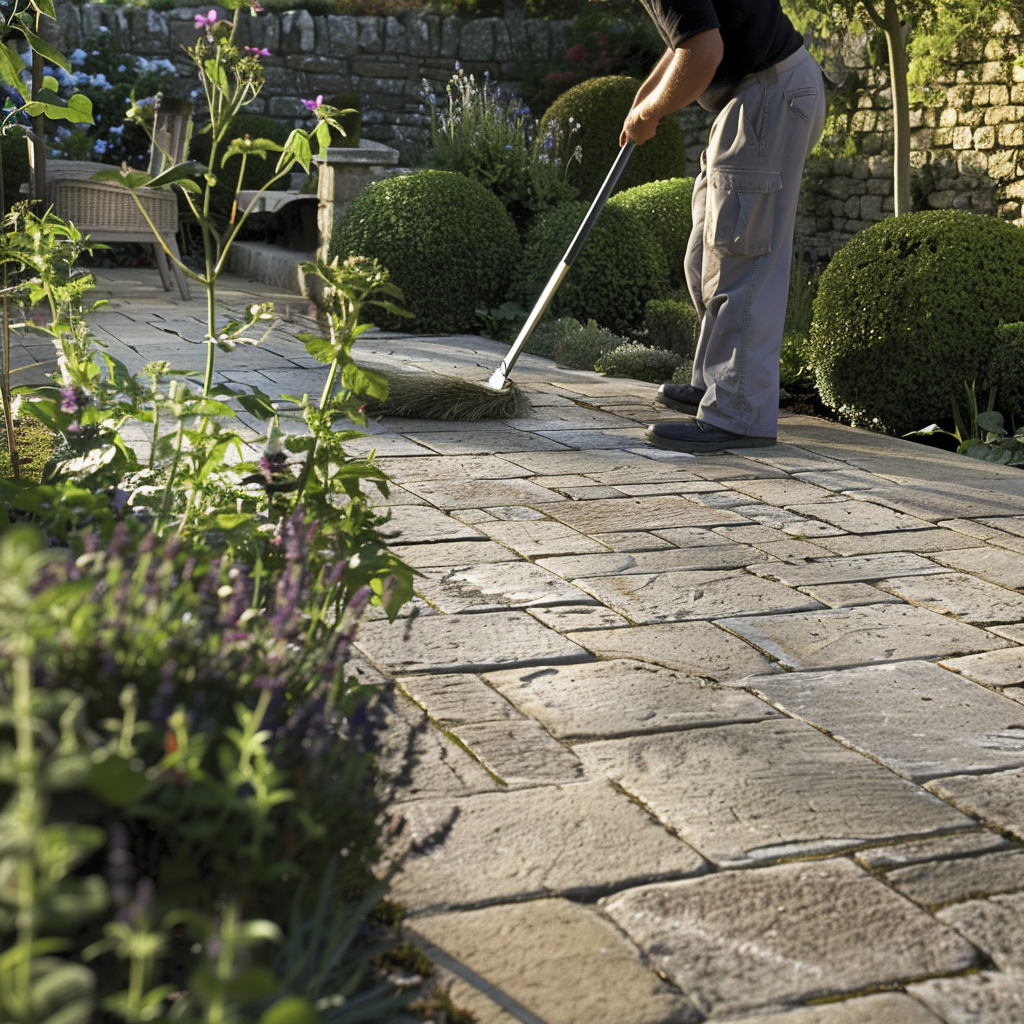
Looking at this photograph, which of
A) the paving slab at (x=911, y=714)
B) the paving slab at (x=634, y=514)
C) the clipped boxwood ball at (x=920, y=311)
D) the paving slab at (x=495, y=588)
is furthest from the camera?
the clipped boxwood ball at (x=920, y=311)

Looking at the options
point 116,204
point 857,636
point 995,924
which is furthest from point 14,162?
point 995,924

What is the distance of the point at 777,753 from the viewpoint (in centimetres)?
205

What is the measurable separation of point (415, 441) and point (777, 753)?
8.32ft

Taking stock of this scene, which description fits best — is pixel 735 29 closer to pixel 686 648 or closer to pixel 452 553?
pixel 452 553

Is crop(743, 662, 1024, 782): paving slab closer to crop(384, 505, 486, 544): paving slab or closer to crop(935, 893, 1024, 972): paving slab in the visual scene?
crop(935, 893, 1024, 972): paving slab

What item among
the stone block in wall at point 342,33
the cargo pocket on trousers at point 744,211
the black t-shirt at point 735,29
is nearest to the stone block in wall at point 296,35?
the stone block in wall at point 342,33

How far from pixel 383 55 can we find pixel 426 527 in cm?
1052

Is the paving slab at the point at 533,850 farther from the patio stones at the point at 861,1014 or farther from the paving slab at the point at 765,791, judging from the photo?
the patio stones at the point at 861,1014

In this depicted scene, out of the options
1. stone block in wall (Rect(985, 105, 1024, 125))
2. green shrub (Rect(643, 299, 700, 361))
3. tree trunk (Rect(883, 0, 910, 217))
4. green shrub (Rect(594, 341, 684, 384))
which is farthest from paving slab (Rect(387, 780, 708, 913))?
stone block in wall (Rect(985, 105, 1024, 125))

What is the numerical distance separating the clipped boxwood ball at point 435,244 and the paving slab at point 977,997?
577 centimetres

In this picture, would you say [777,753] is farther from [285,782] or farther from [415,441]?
[415,441]

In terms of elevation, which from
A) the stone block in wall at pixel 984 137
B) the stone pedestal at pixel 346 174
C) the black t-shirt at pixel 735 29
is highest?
the stone block in wall at pixel 984 137

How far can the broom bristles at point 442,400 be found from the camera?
4.74 meters

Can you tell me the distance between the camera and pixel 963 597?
2898 millimetres
